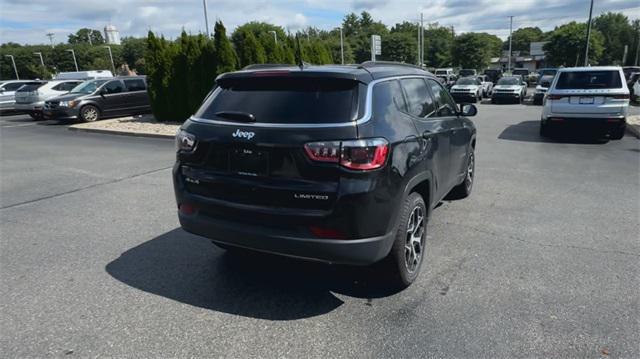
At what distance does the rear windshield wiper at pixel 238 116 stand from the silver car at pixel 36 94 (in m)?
18.7

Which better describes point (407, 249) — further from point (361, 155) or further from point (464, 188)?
point (464, 188)

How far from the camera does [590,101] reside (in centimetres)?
1013

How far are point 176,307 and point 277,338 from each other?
36.4 inches

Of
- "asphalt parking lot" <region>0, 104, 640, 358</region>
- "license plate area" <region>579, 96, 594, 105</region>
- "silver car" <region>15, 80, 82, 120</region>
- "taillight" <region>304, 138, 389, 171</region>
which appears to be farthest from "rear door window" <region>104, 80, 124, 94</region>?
"taillight" <region>304, 138, 389, 171</region>

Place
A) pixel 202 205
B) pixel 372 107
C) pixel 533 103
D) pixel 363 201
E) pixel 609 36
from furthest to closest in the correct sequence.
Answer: pixel 609 36 → pixel 533 103 → pixel 202 205 → pixel 372 107 → pixel 363 201

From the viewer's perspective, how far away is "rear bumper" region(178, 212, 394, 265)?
2.93 meters

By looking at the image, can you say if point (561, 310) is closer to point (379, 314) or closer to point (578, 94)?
point (379, 314)

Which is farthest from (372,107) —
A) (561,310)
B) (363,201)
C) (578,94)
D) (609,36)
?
(609,36)

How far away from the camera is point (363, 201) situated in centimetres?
289

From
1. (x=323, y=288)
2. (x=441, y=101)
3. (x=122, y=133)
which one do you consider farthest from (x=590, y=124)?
(x=122, y=133)

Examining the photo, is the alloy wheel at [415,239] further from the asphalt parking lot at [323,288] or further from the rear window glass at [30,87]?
the rear window glass at [30,87]

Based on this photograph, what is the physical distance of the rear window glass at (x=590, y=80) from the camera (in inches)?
400

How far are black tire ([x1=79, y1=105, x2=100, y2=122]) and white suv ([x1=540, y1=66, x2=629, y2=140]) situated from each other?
1565cm

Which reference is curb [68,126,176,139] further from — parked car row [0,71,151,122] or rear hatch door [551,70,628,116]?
rear hatch door [551,70,628,116]
